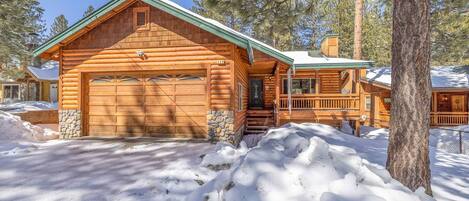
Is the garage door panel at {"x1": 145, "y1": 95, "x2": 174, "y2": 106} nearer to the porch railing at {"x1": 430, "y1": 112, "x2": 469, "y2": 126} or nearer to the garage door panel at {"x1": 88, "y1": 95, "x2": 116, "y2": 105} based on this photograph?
the garage door panel at {"x1": 88, "y1": 95, "x2": 116, "y2": 105}

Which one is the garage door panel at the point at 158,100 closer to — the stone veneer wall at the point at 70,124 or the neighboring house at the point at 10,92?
the stone veneer wall at the point at 70,124

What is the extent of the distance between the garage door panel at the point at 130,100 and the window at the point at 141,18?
2.52 m

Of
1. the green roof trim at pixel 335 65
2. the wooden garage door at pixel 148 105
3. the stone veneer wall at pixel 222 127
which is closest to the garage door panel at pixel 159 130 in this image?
the wooden garage door at pixel 148 105

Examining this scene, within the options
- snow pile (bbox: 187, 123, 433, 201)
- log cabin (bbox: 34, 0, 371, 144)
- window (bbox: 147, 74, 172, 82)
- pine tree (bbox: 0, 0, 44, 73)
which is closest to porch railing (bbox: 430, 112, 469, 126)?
log cabin (bbox: 34, 0, 371, 144)

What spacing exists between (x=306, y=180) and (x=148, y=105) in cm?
759

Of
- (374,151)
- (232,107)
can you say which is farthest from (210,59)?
(374,151)

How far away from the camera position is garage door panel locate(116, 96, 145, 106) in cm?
964

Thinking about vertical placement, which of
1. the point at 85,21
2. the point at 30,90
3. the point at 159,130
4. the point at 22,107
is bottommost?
the point at 159,130

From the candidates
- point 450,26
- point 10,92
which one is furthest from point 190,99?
point 10,92

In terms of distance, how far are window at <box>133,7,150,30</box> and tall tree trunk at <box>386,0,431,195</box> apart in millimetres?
7952

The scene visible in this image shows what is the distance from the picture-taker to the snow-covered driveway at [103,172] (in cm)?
428

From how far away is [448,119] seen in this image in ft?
56.7

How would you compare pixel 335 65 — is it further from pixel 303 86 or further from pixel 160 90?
pixel 160 90

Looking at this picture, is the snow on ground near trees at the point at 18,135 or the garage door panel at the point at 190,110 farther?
the garage door panel at the point at 190,110
